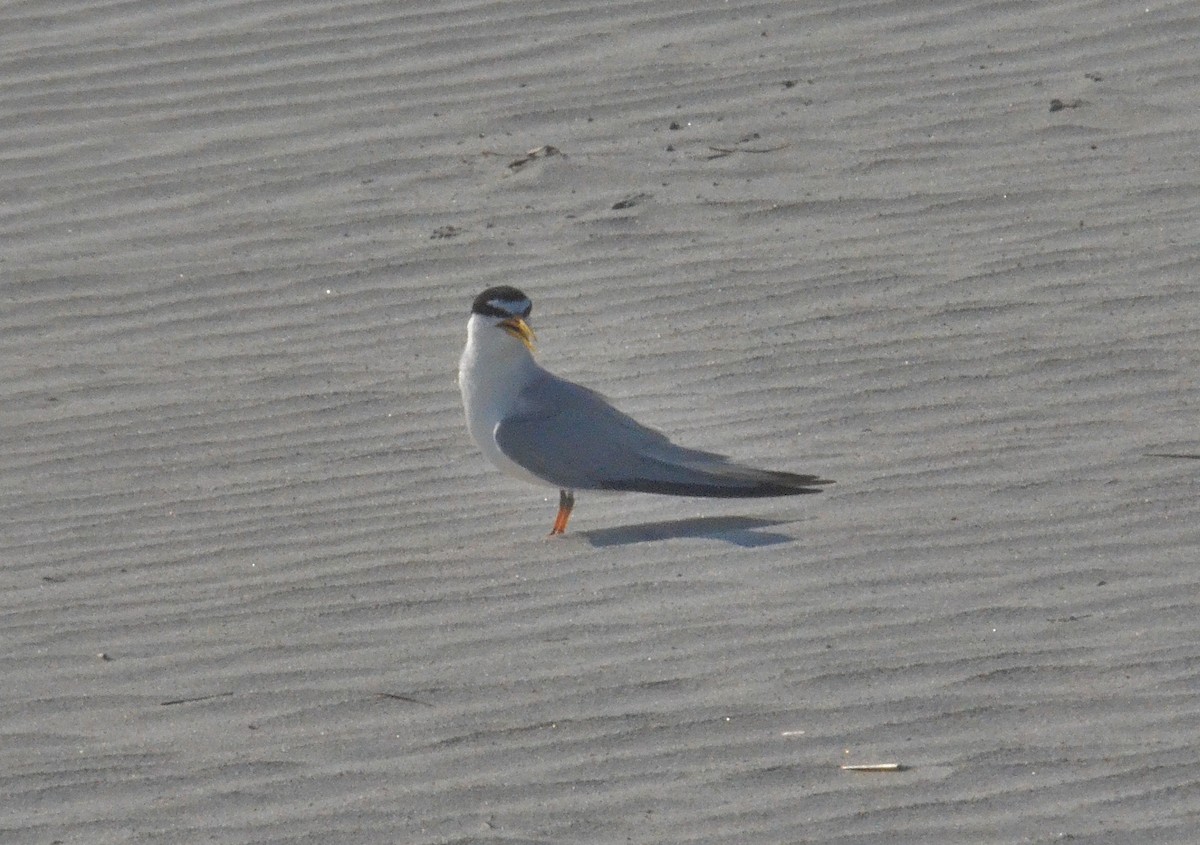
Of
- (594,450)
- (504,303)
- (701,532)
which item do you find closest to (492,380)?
(504,303)

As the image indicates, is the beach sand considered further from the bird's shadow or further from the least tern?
the least tern

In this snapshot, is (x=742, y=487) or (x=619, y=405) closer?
(x=742, y=487)

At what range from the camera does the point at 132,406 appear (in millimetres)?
6758

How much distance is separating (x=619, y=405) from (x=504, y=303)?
19.1 inches

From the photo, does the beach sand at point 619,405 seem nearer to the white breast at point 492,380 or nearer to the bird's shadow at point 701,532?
the bird's shadow at point 701,532

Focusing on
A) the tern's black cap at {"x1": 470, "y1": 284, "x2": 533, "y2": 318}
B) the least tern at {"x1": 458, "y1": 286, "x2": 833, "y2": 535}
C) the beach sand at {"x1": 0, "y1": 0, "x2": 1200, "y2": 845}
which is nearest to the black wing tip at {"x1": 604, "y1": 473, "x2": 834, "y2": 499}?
the least tern at {"x1": 458, "y1": 286, "x2": 833, "y2": 535}

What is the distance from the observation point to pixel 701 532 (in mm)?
5891

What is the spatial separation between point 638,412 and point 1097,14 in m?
3.18

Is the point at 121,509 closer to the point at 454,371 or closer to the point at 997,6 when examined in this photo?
the point at 454,371

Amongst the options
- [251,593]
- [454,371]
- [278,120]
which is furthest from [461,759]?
[278,120]

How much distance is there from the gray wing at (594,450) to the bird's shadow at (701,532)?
0.10 m

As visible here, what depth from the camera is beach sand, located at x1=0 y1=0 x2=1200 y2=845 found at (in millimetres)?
4457

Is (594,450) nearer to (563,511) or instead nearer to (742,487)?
(563,511)

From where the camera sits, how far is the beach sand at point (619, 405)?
4.46 m
